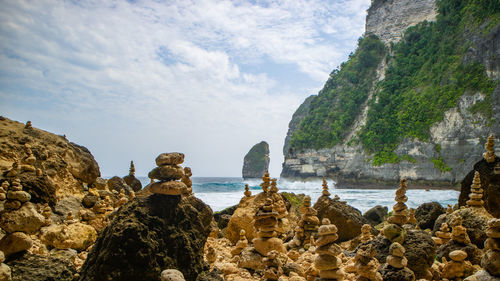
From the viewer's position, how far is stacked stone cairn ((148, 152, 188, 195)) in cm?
402

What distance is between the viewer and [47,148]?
927 cm

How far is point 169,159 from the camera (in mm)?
4211

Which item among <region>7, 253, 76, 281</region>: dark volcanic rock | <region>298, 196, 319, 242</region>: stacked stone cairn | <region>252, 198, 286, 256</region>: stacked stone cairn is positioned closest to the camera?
<region>7, 253, 76, 281</region>: dark volcanic rock

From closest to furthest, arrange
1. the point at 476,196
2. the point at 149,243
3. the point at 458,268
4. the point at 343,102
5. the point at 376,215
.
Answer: the point at 149,243 < the point at 458,268 < the point at 476,196 < the point at 376,215 < the point at 343,102

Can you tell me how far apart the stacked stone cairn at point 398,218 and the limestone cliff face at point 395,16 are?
6595 centimetres

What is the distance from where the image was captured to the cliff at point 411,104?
41.1 metres

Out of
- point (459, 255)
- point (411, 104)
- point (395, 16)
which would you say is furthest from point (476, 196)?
point (395, 16)

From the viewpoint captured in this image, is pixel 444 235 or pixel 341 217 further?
pixel 341 217

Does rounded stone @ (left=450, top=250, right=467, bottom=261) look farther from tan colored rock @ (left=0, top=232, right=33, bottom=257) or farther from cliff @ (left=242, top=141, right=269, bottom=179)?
cliff @ (left=242, top=141, right=269, bottom=179)

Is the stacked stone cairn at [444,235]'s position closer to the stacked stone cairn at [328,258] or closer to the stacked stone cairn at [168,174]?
the stacked stone cairn at [328,258]

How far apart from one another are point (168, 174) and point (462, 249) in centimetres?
513

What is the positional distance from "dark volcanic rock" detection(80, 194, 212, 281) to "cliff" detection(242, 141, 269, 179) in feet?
369

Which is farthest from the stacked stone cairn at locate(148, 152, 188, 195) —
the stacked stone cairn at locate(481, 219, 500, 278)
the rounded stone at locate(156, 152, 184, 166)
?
the stacked stone cairn at locate(481, 219, 500, 278)

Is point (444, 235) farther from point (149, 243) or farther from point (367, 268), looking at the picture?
point (149, 243)
